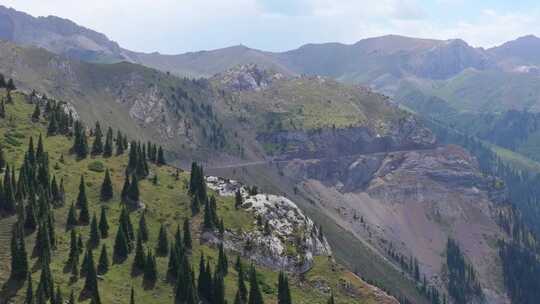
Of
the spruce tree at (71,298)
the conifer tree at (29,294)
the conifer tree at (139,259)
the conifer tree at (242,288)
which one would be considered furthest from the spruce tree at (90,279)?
the conifer tree at (242,288)

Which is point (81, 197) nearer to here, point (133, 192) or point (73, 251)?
point (133, 192)

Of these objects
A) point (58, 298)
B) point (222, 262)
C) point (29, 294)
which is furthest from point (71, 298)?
point (222, 262)

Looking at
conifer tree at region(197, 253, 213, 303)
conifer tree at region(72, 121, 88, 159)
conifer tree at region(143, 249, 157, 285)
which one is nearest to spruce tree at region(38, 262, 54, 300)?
conifer tree at region(143, 249, 157, 285)

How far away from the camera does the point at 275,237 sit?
178625 mm

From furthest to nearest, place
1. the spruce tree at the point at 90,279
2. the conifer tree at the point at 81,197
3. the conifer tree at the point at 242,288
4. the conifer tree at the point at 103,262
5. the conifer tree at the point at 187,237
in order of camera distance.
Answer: the conifer tree at the point at 187,237 → the conifer tree at the point at 81,197 → the conifer tree at the point at 242,288 → the conifer tree at the point at 103,262 → the spruce tree at the point at 90,279

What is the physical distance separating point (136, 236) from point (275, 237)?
42.0 m

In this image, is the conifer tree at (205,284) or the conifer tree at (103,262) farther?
the conifer tree at (205,284)

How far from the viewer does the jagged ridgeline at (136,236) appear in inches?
5177

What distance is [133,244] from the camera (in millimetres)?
151375

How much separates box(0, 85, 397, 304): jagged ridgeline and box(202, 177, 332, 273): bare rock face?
0.35m

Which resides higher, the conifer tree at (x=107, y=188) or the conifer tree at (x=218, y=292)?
the conifer tree at (x=107, y=188)

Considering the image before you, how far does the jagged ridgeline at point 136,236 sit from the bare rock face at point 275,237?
35 cm

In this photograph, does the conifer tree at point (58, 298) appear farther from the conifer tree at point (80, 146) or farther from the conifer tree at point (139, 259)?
the conifer tree at point (80, 146)

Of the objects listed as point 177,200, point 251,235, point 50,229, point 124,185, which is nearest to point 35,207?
point 50,229
